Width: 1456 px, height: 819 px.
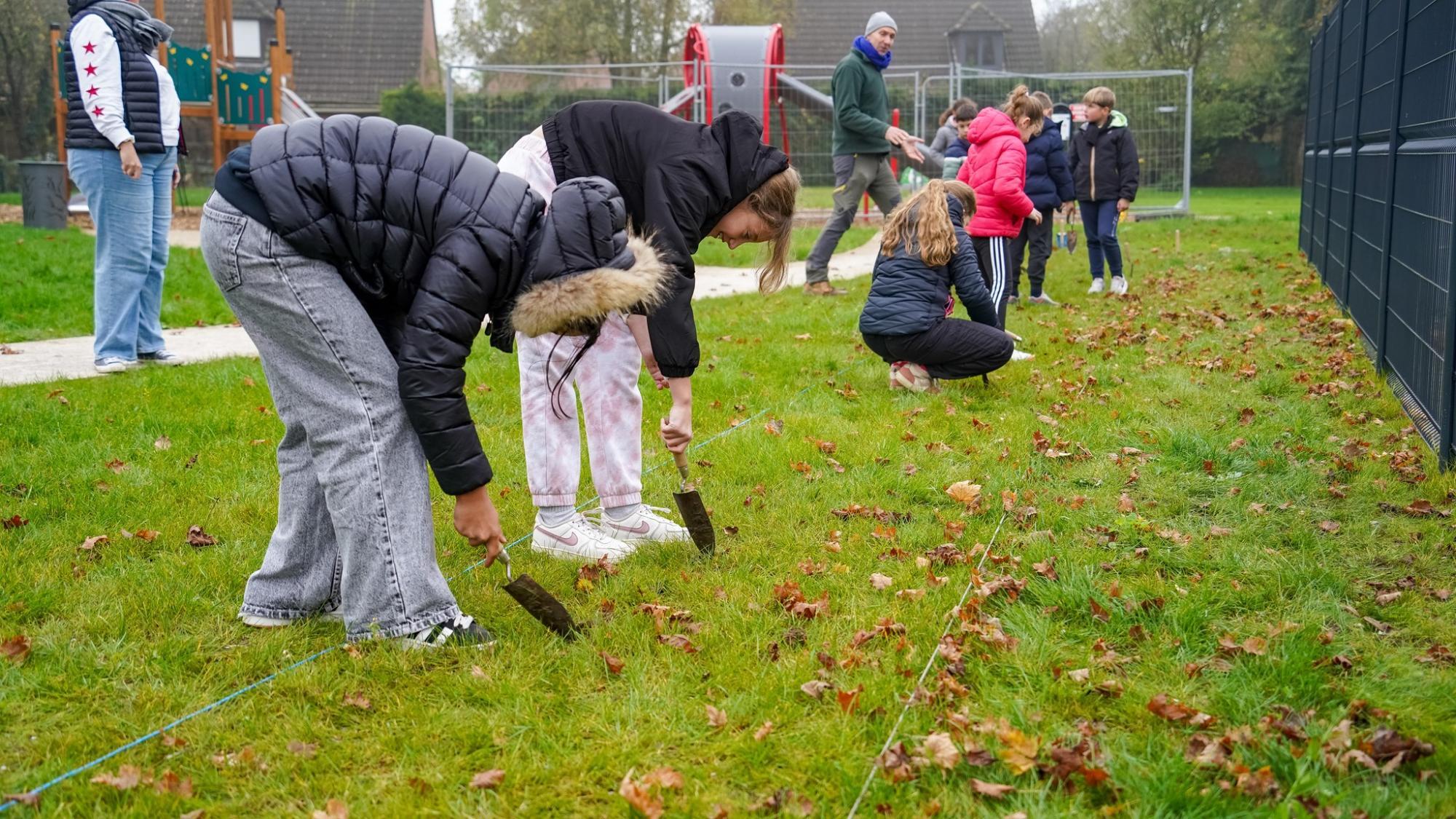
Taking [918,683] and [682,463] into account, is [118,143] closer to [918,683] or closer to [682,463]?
[682,463]

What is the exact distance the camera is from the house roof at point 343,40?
37.1m

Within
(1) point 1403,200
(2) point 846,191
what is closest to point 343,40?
(2) point 846,191

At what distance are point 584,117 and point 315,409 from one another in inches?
52.6

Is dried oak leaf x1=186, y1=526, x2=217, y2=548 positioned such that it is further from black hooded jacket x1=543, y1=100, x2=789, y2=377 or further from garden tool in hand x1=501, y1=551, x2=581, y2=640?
black hooded jacket x1=543, y1=100, x2=789, y2=377

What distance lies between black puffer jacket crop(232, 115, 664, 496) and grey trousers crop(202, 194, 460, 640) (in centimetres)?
10

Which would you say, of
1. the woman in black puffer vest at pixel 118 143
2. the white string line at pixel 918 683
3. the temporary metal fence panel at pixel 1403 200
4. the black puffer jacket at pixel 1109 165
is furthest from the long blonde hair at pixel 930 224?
the woman in black puffer vest at pixel 118 143

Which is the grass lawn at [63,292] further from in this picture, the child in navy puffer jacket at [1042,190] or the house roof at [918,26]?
the house roof at [918,26]

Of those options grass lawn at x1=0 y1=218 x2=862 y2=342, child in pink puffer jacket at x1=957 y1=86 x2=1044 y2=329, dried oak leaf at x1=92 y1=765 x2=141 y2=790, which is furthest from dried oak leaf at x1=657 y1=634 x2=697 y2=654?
child in pink puffer jacket at x1=957 y1=86 x2=1044 y2=329

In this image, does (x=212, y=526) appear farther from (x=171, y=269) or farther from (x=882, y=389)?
(x=171, y=269)

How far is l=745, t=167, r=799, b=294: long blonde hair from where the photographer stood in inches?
147

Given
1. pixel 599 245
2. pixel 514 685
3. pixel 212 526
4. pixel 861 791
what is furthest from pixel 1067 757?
pixel 212 526

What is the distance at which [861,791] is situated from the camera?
257 cm

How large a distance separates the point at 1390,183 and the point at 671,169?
4825mm

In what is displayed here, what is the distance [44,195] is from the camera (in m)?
13.7
